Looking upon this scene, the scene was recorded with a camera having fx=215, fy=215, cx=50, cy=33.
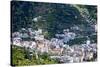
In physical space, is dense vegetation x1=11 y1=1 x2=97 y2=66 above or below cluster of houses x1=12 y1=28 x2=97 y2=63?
above

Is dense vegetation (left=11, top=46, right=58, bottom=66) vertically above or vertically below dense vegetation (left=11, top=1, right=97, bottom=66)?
below

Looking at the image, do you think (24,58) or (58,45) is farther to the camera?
(58,45)

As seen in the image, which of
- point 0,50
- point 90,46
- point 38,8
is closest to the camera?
point 0,50

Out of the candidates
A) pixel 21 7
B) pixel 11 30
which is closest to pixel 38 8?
pixel 21 7

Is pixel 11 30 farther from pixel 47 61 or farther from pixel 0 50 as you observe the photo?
pixel 47 61

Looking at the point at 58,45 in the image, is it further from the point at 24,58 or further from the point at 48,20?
the point at 24,58

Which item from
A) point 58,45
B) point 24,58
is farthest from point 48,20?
point 24,58

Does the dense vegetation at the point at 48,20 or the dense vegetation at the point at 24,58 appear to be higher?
the dense vegetation at the point at 48,20

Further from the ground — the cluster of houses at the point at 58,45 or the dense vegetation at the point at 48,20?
the dense vegetation at the point at 48,20
